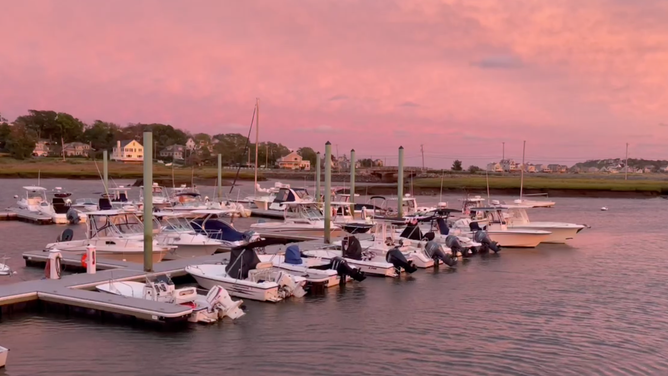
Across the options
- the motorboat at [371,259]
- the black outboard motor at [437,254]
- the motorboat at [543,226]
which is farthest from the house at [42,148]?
the motorboat at [371,259]

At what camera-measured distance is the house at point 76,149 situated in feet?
508

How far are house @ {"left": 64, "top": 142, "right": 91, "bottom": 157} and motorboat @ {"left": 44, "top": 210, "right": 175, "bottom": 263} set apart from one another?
456 feet

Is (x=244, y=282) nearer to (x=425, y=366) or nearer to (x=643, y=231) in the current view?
(x=425, y=366)

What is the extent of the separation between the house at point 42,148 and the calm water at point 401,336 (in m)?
137

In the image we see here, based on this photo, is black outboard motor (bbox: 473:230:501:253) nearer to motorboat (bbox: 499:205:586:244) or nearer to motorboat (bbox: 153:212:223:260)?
motorboat (bbox: 499:205:586:244)

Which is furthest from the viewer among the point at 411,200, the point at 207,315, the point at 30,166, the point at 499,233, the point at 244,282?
the point at 30,166

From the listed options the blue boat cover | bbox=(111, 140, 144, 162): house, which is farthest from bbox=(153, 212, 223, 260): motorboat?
bbox=(111, 140, 144, 162): house

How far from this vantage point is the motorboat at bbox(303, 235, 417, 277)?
2320 centimetres

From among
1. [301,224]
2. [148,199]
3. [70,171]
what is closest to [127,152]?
[70,171]

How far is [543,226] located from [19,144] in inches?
4794

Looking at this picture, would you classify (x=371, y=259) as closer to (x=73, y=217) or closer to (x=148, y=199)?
(x=148, y=199)

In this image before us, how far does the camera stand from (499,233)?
32.9m

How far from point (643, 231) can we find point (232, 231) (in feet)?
101

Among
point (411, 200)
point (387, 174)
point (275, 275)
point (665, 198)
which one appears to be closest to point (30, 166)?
point (387, 174)
